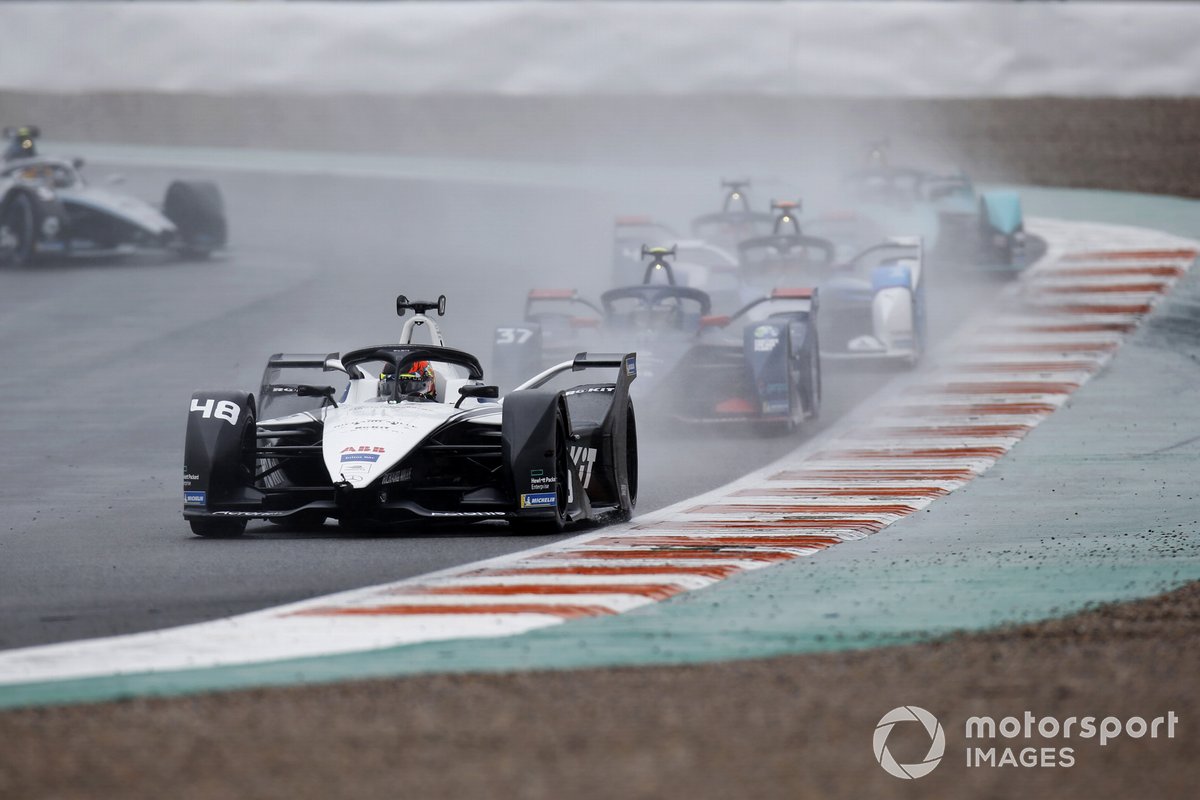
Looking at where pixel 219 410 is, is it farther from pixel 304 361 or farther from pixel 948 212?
pixel 948 212

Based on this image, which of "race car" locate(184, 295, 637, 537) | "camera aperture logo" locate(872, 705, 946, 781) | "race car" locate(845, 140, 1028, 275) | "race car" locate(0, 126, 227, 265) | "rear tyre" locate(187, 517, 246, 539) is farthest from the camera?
"race car" locate(0, 126, 227, 265)

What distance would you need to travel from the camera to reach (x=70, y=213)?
25.9m

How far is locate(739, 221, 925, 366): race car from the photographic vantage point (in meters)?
19.1

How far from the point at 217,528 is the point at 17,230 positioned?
16.7 meters

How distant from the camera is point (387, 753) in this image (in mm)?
5621

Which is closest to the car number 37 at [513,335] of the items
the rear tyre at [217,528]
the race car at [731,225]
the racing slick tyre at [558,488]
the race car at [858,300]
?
the race car at [858,300]

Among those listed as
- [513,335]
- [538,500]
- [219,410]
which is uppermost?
[513,335]

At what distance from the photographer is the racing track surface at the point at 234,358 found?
9.00m

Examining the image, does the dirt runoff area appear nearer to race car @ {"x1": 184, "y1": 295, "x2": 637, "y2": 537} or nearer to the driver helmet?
race car @ {"x1": 184, "y1": 295, "x2": 637, "y2": 537}

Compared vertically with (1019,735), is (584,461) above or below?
above

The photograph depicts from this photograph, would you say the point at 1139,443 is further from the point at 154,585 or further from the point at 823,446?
the point at 154,585

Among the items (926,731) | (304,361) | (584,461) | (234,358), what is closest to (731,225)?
(234,358)

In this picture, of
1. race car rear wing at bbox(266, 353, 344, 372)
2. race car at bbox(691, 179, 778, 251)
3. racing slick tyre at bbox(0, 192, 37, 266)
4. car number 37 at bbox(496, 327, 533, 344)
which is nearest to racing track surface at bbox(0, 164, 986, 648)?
racing slick tyre at bbox(0, 192, 37, 266)

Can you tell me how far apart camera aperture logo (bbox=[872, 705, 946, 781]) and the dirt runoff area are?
3cm
